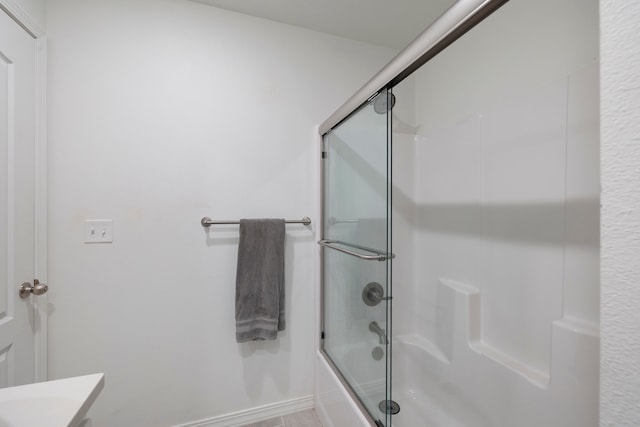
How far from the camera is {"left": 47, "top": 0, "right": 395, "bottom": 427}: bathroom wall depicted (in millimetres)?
1201

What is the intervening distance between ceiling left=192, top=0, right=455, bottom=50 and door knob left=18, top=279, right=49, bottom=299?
1.54 metres

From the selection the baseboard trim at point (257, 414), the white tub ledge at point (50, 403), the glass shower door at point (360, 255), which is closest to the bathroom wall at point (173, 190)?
the baseboard trim at point (257, 414)

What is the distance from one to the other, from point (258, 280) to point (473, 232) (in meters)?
1.18

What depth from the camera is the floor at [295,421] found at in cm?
144

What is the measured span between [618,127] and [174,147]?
153 cm

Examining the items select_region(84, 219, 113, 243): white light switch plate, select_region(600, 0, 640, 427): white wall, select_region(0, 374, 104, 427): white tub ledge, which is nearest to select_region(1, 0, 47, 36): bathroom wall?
select_region(84, 219, 113, 243): white light switch plate

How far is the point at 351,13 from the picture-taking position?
1.42 m

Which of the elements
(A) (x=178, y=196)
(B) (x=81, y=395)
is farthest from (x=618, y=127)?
(A) (x=178, y=196)

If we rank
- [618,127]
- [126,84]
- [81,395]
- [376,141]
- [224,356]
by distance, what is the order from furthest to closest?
[224,356], [126,84], [376,141], [81,395], [618,127]

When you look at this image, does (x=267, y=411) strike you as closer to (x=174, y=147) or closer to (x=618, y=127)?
(x=174, y=147)

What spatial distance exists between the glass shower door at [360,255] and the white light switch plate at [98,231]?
106 cm

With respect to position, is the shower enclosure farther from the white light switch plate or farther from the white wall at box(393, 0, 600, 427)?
the white light switch plate

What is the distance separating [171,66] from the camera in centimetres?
132

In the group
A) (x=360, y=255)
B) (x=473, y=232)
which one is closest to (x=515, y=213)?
(x=473, y=232)
